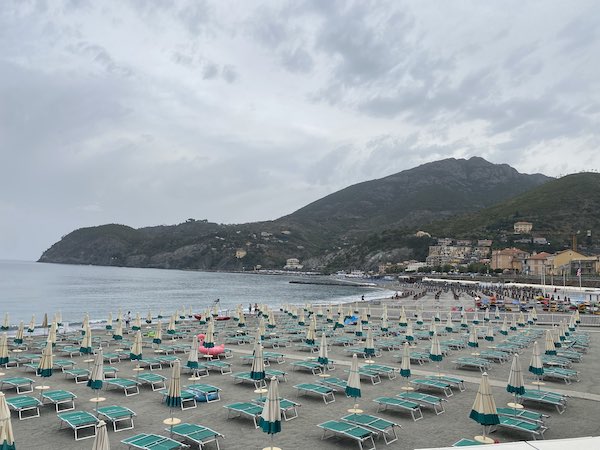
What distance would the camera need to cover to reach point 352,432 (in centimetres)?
1055

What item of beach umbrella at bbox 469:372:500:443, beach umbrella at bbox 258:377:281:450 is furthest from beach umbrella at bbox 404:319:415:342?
beach umbrella at bbox 258:377:281:450

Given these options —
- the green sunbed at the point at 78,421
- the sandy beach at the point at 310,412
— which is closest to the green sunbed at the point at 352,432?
the sandy beach at the point at 310,412

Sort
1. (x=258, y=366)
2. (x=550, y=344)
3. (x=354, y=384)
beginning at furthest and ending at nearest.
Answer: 1. (x=550, y=344)
2. (x=258, y=366)
3. (x=354, y=384)

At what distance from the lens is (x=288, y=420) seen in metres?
12.3

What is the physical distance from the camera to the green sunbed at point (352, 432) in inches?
411

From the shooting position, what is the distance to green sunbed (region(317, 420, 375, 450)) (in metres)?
10.4

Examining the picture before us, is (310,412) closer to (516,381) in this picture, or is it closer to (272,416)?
(272,416)

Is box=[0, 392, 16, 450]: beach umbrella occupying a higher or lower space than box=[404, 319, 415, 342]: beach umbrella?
higher

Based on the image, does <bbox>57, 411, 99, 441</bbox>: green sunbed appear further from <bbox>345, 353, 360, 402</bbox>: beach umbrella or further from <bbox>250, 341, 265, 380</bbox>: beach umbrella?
<bbox>345, 353, 360, 402</bbox>: beach umbrella

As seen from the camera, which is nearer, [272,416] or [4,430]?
[4,430]

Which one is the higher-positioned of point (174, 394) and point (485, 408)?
point (174, 394)

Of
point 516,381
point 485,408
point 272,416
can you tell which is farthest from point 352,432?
point 516,381

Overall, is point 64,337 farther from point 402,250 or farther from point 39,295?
point 402,250

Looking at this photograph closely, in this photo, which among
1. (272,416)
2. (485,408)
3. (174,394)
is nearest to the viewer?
(272,416)
